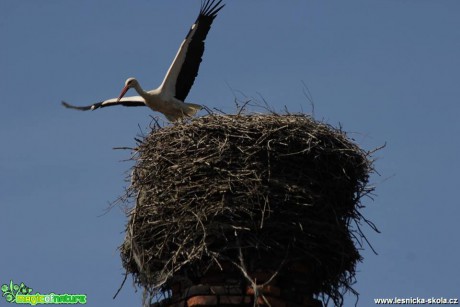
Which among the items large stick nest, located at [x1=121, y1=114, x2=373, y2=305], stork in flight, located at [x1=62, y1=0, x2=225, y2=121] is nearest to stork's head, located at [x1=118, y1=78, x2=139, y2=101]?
stork in flight, located at [x1=62, y1=0, x2=225, y2=121]

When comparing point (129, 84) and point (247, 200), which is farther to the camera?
point (129, 84)

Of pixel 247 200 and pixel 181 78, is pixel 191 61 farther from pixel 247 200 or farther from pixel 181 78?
pixel 247 200

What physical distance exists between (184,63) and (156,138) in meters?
3.66

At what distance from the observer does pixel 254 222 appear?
28.6ft

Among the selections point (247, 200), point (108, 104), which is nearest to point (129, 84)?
point (108, 104)

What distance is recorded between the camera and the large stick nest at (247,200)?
28.6ft

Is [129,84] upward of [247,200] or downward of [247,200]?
upward

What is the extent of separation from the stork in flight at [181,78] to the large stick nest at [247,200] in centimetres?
347

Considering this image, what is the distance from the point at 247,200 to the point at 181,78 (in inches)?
189

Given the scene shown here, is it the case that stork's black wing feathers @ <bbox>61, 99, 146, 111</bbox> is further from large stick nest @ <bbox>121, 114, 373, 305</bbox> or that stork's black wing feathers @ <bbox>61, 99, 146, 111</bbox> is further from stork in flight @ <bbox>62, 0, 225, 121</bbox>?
large stick nest @ <bbox>121, 114, 373, 305</bbox>

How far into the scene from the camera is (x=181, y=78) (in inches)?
528

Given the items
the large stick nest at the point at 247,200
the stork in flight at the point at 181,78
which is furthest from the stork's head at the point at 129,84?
the large stick nest at the point at 247,200

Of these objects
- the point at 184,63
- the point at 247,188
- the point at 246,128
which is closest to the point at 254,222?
the point at 247,188

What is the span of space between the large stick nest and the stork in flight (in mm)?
3469
